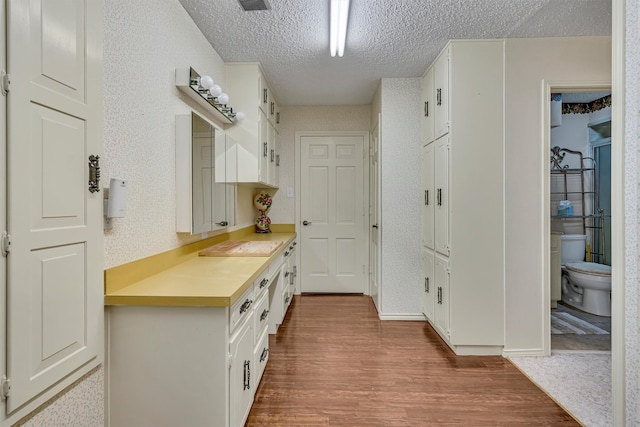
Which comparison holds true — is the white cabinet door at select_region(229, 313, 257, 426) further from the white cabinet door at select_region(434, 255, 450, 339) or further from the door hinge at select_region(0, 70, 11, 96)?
the white cabinet door at select_region(434, 255, 450, 339)

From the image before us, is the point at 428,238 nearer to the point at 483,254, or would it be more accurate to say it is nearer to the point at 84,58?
the point at 483,254

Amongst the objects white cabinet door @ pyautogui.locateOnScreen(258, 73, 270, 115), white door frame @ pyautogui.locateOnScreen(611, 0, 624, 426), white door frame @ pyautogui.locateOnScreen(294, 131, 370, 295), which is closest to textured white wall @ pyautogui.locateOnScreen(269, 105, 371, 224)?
white door frame @ pyautogui.locateOnScreen(294, 131, 370, 295)

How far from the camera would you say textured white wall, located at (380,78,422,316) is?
126 inches

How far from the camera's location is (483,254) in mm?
2521

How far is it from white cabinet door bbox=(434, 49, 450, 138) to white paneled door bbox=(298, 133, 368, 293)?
4.82ft

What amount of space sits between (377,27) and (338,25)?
1.05ft

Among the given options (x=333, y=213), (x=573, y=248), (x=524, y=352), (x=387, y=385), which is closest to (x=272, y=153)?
(x=333, y=213)

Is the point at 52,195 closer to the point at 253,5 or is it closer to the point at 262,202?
the point at 253,5

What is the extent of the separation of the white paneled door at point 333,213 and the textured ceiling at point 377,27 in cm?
123

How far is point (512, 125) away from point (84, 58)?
2.62 meters

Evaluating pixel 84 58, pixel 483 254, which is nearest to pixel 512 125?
pixel 483 254

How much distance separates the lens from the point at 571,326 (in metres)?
3.03

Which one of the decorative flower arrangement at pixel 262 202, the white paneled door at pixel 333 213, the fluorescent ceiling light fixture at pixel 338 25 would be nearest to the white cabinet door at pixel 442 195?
the fluorescent ceiling light fixture at pixel 338 25

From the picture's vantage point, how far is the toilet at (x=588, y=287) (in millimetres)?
3193
